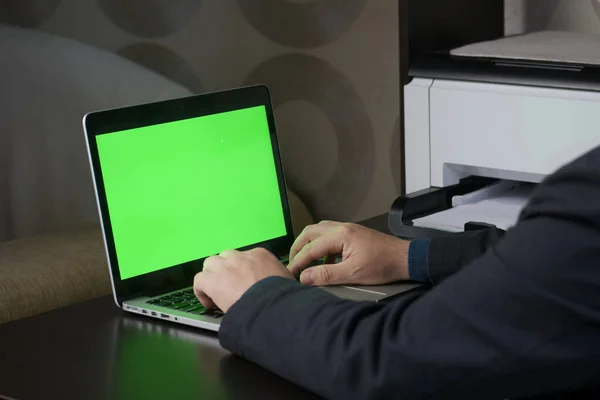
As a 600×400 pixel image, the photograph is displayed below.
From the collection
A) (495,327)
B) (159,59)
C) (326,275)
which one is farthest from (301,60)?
(495,327)

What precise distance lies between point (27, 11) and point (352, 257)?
5.17ft

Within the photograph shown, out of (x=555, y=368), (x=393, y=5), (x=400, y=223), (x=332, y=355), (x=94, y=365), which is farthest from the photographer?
(x=393, y=5)

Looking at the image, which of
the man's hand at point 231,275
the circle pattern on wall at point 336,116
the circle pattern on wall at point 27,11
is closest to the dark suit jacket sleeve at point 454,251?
the man's hand at point 231,275

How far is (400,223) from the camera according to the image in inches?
60.2

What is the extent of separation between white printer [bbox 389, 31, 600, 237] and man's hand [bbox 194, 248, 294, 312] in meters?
0.42

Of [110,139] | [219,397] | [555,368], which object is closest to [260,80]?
[110,139]

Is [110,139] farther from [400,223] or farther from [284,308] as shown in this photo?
[400,223]

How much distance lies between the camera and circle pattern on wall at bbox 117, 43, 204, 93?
101 inches

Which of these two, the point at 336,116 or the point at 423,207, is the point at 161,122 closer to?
the point at 423,207

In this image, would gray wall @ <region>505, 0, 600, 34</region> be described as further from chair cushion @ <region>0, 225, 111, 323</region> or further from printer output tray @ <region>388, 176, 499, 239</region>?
chair cushion @ <region>0, 225, 111, 323</region>

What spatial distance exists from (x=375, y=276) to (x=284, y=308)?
281 mm

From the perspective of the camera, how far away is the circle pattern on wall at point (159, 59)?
2.56 meters

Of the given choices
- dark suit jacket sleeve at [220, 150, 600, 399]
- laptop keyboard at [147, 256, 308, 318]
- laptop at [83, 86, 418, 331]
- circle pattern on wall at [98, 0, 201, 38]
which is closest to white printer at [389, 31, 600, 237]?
laptop at [83, 86, 418, 331]

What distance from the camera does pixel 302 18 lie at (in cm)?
238
